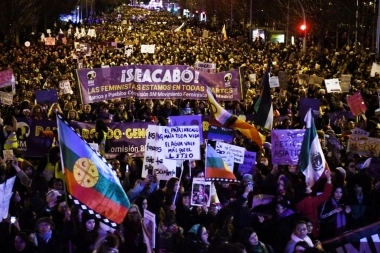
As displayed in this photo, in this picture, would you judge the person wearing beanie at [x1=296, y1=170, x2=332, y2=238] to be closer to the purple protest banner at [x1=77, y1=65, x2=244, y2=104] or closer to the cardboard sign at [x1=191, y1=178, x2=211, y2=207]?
the cardboard sign at [x1=191, y1=178, x2=211, y2=207]

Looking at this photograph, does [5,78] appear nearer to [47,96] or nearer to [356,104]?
[47,96]

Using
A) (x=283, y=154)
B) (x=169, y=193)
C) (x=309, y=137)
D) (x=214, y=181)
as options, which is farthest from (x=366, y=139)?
(x=169, y=193)

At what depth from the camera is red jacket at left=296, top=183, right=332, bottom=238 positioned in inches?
363

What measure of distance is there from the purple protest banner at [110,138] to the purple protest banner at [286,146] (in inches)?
117

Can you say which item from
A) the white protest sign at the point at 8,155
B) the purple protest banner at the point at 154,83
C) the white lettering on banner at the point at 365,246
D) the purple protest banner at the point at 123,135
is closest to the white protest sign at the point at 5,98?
the purple protest banner at the point at 154,83

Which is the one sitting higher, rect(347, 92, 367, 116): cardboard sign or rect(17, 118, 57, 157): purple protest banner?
rect(347, 92, 367, 116): cardboard sign

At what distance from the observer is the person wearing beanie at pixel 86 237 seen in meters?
8.11

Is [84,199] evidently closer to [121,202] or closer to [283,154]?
[121,202]

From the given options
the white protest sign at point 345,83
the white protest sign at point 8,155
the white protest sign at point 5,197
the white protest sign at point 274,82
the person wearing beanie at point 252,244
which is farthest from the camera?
the white protest sign at point 274,82

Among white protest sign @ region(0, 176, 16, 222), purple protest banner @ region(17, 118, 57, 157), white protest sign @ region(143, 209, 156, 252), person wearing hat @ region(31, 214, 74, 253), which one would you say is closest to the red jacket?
white protest sign @ region(143, 209, 156, 252)

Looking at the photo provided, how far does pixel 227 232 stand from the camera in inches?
327

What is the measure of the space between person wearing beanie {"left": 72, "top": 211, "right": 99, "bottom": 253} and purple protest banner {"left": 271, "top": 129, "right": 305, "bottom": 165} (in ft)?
13.1

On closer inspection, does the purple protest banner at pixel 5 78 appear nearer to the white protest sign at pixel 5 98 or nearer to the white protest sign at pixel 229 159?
the white protest sign at pixel 5 98

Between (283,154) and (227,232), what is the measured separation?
11.3ft
